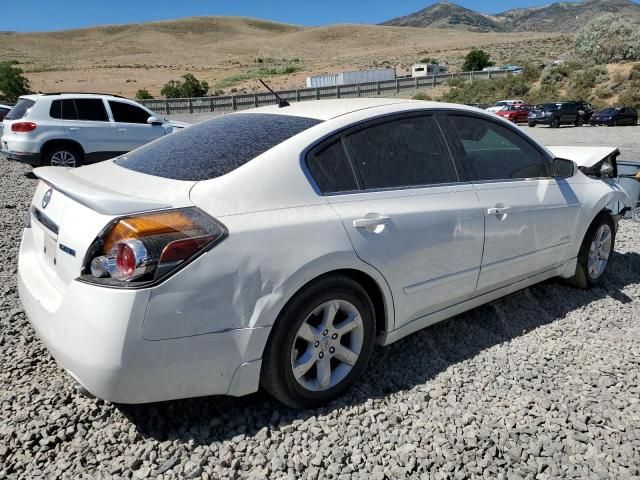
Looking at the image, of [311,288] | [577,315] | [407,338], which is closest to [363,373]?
[407,338]

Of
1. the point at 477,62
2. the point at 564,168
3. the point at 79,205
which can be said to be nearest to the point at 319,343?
the point at 79,205

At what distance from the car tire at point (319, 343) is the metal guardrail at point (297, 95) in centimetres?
3270

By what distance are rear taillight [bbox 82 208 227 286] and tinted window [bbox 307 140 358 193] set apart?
642 mm

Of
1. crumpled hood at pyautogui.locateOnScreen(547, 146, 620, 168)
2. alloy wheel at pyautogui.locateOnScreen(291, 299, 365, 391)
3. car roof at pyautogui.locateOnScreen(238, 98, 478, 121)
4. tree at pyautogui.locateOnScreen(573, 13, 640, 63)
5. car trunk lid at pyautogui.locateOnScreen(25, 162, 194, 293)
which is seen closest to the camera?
car trunk lid at pyautogui.locateOnScreen(25, 162, 194, 293)

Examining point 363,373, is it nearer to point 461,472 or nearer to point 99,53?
point 461,472

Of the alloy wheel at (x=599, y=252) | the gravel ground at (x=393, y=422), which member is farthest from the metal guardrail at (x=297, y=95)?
the gravel ground at (x=393, y=422)

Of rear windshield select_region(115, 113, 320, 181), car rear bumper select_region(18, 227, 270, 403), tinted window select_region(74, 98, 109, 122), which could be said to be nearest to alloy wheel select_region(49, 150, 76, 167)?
tinted window select_region(74, 98, 109, 122)

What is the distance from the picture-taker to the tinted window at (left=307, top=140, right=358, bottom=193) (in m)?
2.72

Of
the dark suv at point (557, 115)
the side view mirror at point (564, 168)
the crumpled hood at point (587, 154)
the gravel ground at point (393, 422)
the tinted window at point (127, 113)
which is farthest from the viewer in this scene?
the dark suv at point (557, 115)

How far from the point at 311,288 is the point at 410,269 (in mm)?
664

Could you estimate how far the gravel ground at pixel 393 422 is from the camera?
2400mm

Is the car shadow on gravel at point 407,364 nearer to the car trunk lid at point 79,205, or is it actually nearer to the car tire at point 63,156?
the car trunk lid at point 79,205

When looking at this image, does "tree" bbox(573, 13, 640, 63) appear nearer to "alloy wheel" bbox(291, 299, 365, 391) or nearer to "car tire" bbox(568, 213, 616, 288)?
"car tire" bbox(568, 213, 616, 288)

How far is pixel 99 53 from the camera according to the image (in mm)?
Answer: 120688
